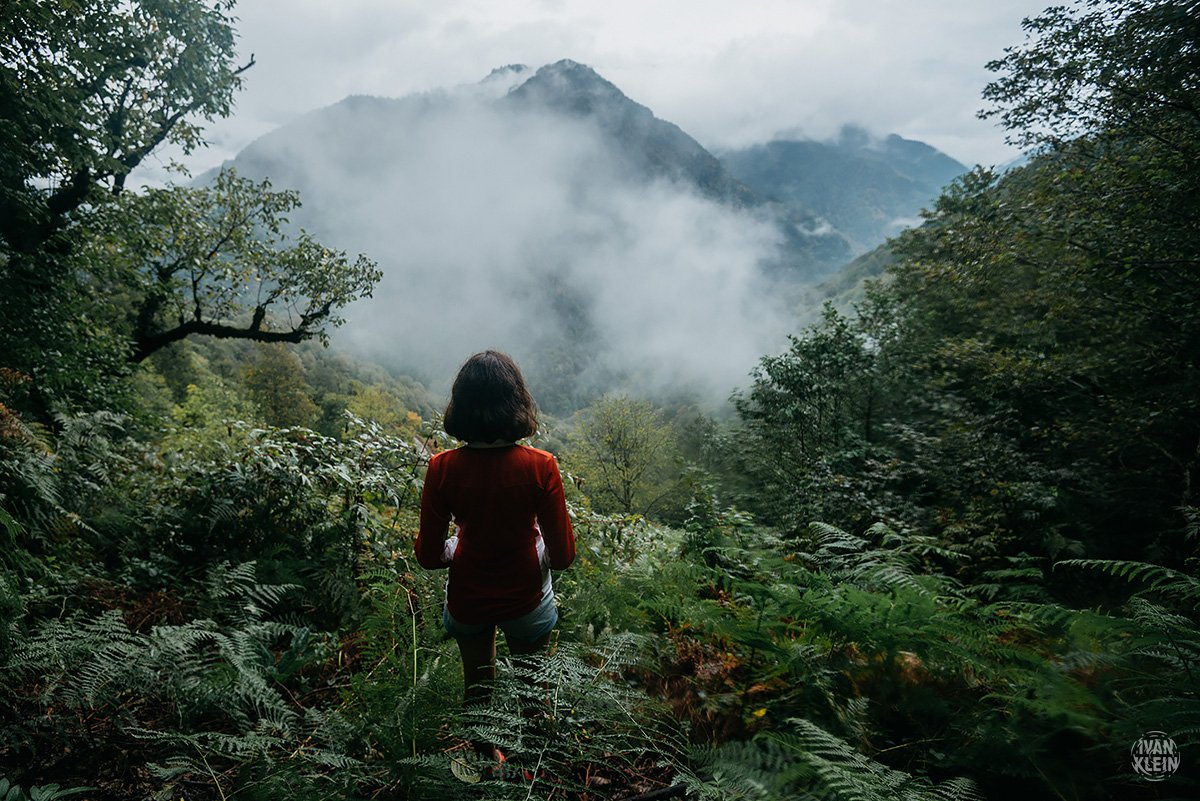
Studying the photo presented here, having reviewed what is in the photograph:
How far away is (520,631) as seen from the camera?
92.8 inches

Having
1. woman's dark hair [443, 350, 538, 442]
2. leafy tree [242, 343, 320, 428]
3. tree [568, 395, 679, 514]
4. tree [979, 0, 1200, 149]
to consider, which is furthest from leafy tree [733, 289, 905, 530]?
leafy tree [242, 343, 320, 428]

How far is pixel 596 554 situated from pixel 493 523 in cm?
218

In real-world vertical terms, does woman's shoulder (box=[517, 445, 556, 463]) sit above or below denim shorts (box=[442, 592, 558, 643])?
above

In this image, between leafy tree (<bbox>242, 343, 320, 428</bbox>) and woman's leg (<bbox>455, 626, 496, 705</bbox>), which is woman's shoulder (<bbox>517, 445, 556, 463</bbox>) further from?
leafy tree (<bbox>242, 343, 320, 428</bbox>)

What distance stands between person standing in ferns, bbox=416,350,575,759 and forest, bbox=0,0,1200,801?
28 cm

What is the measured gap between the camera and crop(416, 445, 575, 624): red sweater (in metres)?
2.23

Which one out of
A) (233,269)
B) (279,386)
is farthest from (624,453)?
(279,386)

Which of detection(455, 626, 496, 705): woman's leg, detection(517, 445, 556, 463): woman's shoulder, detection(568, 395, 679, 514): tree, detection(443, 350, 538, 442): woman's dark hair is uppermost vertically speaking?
detection(443, 350, 538, 442): woman's dark hair

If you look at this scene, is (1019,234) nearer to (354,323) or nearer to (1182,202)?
(1182,202)

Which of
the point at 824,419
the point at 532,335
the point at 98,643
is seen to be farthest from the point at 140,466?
the point at 532,335

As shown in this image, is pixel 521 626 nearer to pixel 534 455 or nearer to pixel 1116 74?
pixel 534 455

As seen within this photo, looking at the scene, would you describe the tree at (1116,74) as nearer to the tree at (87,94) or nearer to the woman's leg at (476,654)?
the woman's leg at (476,654)

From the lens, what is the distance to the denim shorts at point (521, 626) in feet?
7.57

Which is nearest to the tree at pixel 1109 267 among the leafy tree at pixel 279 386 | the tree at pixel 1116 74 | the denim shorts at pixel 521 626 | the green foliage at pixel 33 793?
the tree at pixel 1116 74
